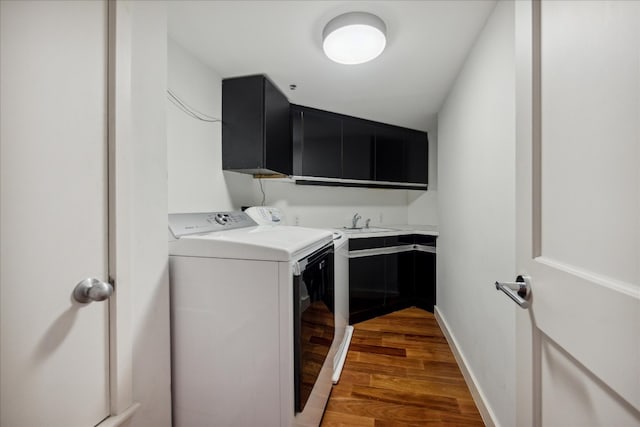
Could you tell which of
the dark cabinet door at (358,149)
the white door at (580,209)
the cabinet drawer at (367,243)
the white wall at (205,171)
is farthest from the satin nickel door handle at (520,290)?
the dark cabinet door at (358,149)

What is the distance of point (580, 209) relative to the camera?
0.52 meters

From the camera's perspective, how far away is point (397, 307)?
292cm

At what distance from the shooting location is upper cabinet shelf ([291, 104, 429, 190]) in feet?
8.38

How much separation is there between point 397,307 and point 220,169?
7.71 feet

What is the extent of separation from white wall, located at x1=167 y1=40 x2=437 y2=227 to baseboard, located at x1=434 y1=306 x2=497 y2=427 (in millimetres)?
1692

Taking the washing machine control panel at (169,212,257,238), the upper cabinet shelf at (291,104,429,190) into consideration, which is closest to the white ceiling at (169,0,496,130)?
the upper cabinet shelf at (291,104,429,190)

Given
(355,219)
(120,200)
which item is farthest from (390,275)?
(120,200)

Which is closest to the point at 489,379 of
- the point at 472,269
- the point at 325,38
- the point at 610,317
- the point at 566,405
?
the point at 472,269

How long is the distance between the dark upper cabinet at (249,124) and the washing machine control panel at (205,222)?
0.43 meters

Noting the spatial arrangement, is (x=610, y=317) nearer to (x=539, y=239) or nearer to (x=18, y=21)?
(x=539, y=239)

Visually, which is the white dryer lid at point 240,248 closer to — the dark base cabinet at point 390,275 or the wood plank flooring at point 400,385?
the wood plank flooring at point 400,385

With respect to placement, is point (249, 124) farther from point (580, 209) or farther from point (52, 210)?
point (580, 209)

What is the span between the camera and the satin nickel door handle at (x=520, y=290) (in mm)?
681

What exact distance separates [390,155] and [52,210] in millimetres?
2984
